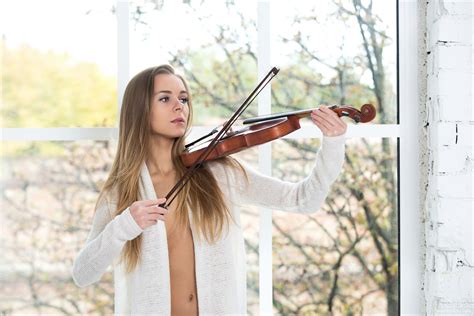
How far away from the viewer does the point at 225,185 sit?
2.14 m

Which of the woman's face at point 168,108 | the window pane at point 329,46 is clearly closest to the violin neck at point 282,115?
the woman's face at point 168,108

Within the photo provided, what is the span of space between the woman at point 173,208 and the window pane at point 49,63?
0.26 metres

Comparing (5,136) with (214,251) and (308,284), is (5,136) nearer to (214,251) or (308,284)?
(214,251)

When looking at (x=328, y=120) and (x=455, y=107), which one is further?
(x=455, y=107)

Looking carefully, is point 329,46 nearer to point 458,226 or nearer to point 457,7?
point 457,7

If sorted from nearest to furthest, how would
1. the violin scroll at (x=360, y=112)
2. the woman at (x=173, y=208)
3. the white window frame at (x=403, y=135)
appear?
1. the violin scroll at (x=360, y=112)
2. the woman at (x=173, y=208)
3. the white window frame at (x=403, y=135)

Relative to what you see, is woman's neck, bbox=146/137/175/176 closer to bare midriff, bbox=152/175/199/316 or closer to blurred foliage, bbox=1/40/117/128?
bare midriff, bbox=152/175/199/316

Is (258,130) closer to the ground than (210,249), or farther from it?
farther from it

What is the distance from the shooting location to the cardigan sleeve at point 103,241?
189 centimetres

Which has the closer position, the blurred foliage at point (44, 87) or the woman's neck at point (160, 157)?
the woman's neck at point (160, 157)

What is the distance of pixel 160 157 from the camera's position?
2152 millimetres

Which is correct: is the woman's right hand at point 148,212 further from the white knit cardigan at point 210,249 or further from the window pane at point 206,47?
the window pane at point 206,47

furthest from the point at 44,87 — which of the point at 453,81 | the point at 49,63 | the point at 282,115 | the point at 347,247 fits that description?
the point at 453,81

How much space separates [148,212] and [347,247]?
0.82 meters
